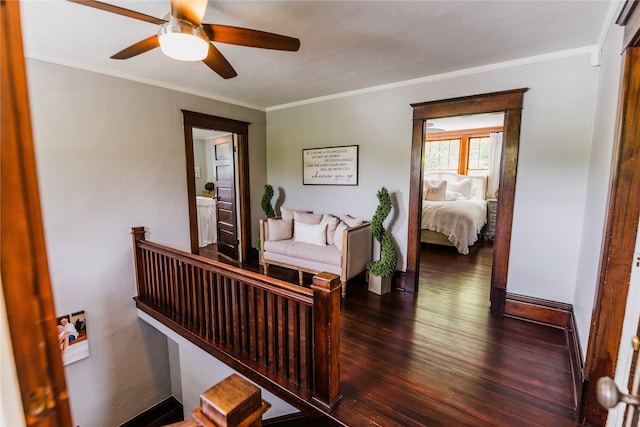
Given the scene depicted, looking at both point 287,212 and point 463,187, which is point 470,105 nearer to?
point 287,212

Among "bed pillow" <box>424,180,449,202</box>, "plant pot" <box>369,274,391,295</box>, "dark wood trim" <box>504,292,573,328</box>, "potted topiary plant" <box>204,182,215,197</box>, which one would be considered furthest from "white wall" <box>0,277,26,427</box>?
"potted topiary plant" <box>204,182,215,197</box>

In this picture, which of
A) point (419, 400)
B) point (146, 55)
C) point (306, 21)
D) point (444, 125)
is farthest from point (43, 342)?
point (444, 125)

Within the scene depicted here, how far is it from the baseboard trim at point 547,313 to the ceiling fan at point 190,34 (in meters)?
2.88

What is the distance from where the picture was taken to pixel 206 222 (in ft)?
19.8

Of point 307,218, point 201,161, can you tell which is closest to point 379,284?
point 307,218

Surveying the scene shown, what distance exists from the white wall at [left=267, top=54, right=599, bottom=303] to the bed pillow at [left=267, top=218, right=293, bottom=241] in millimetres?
1344

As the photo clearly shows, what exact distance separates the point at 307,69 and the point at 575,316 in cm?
316

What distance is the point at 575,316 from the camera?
239 cm

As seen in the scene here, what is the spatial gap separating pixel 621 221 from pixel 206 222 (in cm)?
592

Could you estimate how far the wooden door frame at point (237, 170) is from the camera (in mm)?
A: 3613

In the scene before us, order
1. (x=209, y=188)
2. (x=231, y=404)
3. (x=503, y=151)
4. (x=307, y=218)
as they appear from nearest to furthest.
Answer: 1. (x=231, y=404)
2. (x=503, y=151)
3. (x=307, y=218)
4. (x=209, y=188)

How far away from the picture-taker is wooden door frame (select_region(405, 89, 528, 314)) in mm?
2740

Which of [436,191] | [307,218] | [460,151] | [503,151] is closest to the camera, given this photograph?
[503,151]

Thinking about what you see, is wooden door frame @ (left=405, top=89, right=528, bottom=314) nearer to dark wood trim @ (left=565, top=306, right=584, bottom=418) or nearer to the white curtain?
dark wood trim @ (left=565, top=306, right=584, bottom=418)
